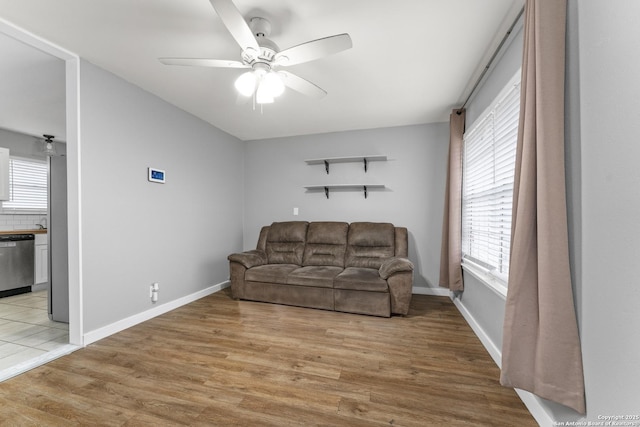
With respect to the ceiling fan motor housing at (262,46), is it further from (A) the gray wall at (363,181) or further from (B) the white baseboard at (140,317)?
(B) the white baseboard at (140,317)

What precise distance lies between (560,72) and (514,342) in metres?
1.33

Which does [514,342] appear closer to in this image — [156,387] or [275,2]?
[156,387]

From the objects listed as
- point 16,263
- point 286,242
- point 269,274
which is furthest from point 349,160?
point 16,263

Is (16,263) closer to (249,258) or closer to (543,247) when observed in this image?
(249,258)

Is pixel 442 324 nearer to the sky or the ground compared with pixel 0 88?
nearer to the ground

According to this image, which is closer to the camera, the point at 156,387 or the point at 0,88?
the point at 156,387

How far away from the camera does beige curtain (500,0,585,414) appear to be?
123cm

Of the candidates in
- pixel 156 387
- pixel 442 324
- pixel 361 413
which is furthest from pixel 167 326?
pixel 442 324

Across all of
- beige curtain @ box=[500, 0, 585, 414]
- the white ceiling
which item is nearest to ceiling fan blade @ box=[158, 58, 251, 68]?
the white ceiling

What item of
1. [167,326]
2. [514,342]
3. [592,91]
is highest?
[592,91]

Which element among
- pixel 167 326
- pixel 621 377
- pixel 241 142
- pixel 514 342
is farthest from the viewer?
pixel 241 142

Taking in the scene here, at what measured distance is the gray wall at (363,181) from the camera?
411 centimetres

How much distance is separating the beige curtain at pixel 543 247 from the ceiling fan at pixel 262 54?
3.31ft

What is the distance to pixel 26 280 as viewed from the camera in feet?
13.8
